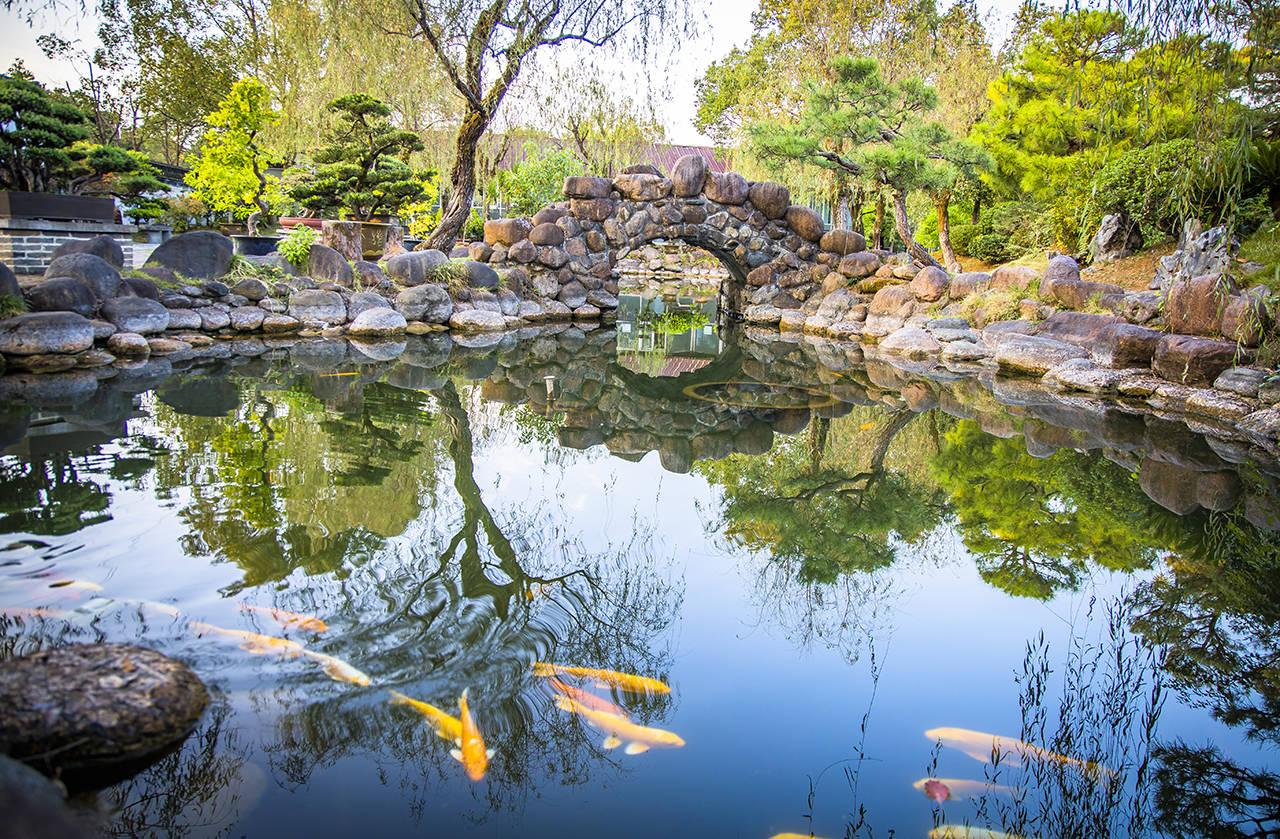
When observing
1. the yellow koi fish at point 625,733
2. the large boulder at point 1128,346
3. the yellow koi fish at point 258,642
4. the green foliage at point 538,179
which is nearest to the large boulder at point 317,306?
the green foliage at point 538,179

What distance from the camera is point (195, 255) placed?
10.1 m

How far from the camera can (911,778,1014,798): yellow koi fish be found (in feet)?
7.41

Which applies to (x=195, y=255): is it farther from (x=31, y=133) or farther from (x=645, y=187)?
(x=645, y=187)

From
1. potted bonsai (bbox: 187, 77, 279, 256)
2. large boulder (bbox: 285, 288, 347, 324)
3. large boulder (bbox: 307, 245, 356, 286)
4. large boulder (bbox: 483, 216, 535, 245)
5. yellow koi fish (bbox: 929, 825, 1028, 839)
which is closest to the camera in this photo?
yellow koi fish (bbox: 929, 825, 1028, 839)

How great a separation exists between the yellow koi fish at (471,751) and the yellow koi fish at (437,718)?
21 millimetres

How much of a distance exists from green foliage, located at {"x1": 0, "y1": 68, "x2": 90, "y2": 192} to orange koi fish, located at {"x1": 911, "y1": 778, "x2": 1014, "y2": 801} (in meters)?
12.9

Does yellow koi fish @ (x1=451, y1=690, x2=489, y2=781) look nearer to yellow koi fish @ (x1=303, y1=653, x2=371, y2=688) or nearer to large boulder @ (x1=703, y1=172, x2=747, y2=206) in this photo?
yellow koi fish @ (x1=303, y1=653, x2=371, y2=688)

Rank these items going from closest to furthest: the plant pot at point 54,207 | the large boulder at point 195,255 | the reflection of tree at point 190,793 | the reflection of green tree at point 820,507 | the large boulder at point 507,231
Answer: the reflection of tree at point 190,793
the reflection of green tree at point 820,507
the plant pot at point 54,207
the large boulder at point 195,255
the large boulder at point 507,231

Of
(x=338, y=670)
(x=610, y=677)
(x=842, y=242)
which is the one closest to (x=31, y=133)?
(x=338, y=670)

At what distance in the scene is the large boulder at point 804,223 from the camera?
14.3m

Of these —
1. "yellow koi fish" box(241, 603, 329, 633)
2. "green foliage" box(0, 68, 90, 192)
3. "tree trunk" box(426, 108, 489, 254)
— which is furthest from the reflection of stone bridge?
"green foliage" box(0, 68, 90, 192)

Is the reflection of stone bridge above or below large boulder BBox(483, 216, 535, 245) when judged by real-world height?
below

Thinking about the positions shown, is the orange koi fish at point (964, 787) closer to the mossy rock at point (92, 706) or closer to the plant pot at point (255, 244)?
the mossy rock at point (92, 706)

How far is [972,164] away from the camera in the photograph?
41.0ft
